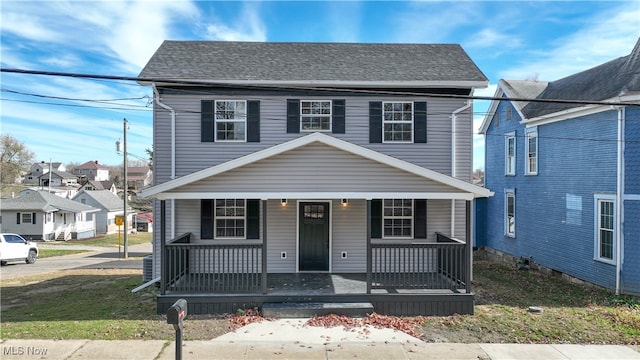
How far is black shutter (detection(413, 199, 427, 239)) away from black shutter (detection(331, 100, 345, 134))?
9.49 ft

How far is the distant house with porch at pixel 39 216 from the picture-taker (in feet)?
105

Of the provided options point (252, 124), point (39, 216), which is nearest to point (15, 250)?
point (252, 124)

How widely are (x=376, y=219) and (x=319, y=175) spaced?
2813mm

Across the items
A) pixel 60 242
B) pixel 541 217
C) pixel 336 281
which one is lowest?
pixel 60 242

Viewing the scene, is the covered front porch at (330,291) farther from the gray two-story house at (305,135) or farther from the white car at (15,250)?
the white car at (15,250)

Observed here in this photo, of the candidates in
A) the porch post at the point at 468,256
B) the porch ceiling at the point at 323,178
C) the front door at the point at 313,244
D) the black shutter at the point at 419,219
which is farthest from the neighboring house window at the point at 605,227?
the front door at the point at 313,244

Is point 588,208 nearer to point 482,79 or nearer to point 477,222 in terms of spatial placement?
point 482,79

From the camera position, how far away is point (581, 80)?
1324 centimetres

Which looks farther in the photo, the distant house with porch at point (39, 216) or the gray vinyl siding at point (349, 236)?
the distant house with porch at point (39, 216)

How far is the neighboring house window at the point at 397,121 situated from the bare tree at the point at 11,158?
2098 inches

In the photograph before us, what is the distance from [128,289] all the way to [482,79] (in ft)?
37.9

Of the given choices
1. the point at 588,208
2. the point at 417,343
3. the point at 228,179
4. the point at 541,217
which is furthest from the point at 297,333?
the point at 541,217

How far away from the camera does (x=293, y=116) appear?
10445 mm

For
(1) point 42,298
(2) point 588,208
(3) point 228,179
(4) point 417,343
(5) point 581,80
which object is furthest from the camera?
(5) point 581,80
